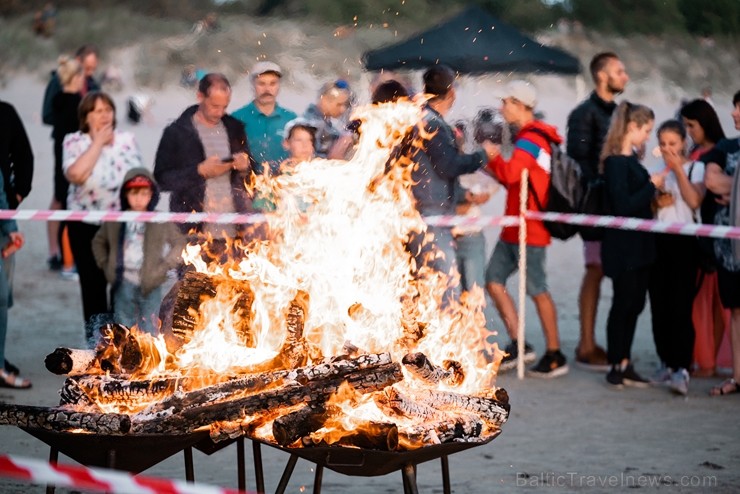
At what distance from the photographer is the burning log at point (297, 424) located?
4.45m

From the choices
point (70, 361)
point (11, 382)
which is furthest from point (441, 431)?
point (11, 382)

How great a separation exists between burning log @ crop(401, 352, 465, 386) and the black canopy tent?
404 inches

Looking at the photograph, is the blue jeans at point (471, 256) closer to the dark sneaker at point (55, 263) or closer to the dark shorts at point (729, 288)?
the dark shorts at point (729, 288)

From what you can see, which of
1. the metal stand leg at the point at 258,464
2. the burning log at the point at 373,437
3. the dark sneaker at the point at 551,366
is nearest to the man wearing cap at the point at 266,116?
the dark sneaker at the point at 551,366

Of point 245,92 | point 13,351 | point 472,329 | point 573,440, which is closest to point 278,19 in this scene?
point 245,92

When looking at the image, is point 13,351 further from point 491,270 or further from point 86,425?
point 86,425

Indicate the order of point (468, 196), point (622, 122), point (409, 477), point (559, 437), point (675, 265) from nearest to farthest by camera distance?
point (409, 477) → point (559, 437) → point (622, 122) → point (675, 265) → point (468, 196)

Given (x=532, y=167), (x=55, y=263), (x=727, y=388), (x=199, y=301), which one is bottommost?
(x=727, y=388)

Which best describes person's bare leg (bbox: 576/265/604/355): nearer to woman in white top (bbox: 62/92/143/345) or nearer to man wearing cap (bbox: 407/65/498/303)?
man wearing cap (bbox: 407/65/498/303)

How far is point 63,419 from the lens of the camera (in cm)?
464

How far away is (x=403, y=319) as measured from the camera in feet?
17.7

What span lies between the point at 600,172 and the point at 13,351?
446 cm

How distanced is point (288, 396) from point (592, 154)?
5.84 m

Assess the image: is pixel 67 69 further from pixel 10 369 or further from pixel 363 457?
pixel 363 457
